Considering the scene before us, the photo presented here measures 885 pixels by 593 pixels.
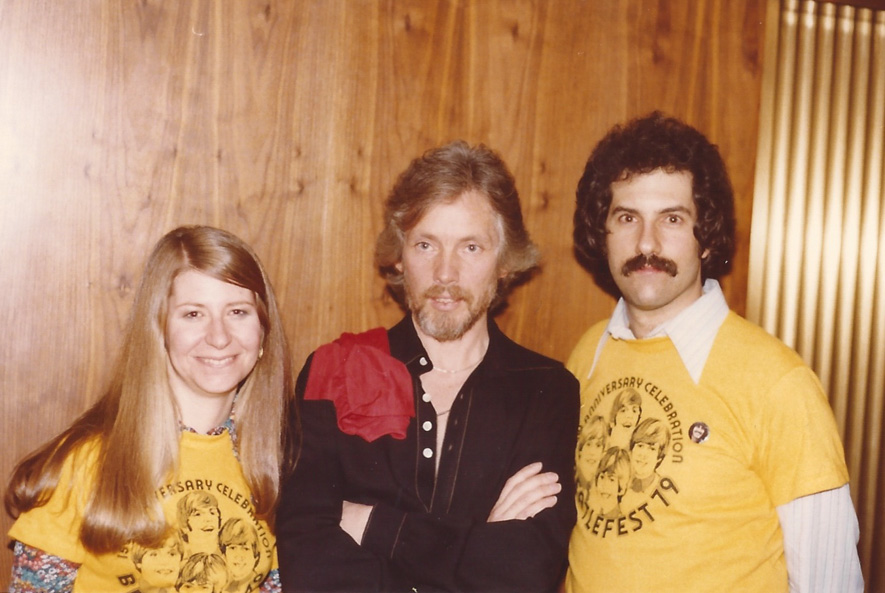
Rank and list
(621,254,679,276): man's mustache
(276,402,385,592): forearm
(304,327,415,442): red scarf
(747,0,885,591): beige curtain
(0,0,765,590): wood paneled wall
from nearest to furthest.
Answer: (276,402,385,592): forearm, (304,327,415,442): red scarf, (621,254,679,276): man's mustache, (0,0,765,590): wood paneled wall, (747,0,885,591): beige curtain

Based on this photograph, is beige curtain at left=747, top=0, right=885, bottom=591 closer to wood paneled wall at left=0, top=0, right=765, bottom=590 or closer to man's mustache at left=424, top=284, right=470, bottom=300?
wood paneled wall at left=0, top=0, right=765, bottom=590

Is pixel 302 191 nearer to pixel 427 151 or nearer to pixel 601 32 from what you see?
pixel 427 151

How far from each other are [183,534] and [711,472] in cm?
148

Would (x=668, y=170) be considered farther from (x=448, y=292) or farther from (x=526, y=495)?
(x=526, y=495)

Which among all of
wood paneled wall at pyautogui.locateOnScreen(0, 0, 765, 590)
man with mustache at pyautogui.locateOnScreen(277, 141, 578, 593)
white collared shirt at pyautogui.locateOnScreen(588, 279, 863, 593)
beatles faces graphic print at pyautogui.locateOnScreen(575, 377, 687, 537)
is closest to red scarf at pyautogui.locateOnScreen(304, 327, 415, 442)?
man with mustache at pyautogui.locateOnScreen(277, 141, 578, 593)

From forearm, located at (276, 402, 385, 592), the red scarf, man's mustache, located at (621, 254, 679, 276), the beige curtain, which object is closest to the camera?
forearm, located at (276, 402, 385, 592)

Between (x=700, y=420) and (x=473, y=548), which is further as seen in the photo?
(x=700, y=420)

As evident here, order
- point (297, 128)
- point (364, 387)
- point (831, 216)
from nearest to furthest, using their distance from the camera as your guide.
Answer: point (364, 387)
point (297, 128)
point (831, 216)

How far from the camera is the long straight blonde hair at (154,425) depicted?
1898 millimetres

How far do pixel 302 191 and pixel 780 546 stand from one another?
76.0 inches

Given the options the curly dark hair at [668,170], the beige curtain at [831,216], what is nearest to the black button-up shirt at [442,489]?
the curly dark hair at [668,170]

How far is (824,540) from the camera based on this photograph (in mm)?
1942

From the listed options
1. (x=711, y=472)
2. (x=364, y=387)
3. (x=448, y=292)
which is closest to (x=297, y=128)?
(x=448, y=292)

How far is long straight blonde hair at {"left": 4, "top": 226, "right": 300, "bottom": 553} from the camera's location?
74.7 inches
